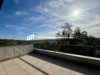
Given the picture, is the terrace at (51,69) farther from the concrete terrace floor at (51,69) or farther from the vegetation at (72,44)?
the vegetation at (72,44)

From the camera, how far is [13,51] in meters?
4.48

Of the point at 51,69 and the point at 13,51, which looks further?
the point at 13,51

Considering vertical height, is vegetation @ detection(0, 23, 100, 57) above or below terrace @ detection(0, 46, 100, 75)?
above

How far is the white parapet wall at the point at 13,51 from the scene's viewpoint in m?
3.95

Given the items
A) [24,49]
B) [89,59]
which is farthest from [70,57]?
[24,49]

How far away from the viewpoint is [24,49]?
207 inches

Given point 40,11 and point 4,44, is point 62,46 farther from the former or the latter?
point 4,44

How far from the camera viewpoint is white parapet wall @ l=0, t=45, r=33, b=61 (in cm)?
395

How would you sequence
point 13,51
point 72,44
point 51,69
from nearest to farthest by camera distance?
point 51,69, point 13,51, point 72,44

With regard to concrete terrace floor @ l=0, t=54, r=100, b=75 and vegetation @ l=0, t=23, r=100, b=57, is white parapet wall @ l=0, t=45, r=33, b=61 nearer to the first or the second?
vegetation @ l=0, t=23, r=100, b=57

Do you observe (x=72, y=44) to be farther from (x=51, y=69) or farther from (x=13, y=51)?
(x=13, y=51)

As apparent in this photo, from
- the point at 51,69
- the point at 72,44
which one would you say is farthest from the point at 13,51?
the point at 72,44

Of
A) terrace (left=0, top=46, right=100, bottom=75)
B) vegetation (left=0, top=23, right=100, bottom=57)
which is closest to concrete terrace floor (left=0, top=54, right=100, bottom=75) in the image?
terrace (left=0, top=46, right=100, bottom=75)

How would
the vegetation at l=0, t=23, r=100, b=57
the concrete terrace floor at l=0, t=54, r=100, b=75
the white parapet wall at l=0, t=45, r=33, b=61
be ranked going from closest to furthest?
the concrete terrace floor at l=0, t=54, r=100, b=75, the vegetation at l=0, t=23, r=100, b=57, the white parapet wall at l=0, t=45, r=33, b=61
